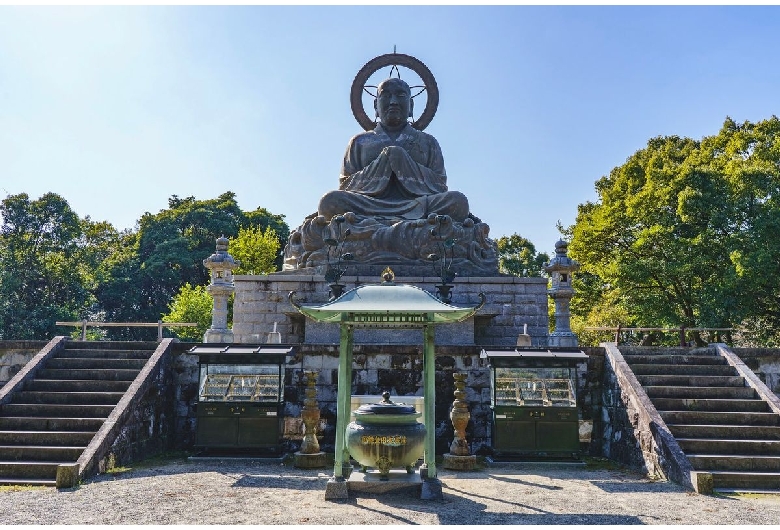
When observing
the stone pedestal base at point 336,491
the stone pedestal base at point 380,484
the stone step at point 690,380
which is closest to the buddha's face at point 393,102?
the stone step at point 690,380

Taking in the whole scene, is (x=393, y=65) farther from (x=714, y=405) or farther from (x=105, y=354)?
(x=714, y=405)

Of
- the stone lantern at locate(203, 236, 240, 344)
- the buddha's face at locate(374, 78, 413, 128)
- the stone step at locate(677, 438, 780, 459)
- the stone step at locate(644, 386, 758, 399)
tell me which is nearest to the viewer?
the stone step at locate(677, 438, 780, 459)

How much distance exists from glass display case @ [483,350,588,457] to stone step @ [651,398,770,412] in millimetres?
1447

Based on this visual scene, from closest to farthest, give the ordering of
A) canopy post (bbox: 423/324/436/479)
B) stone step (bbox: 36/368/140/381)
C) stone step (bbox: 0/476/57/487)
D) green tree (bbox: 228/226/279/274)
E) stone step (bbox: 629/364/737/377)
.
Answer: canopy post (bbox: 423/324/436/479) → stone step (bbox: 0/476/57/487) → stone step (bbox: 36/368/140/381) → stone step (bbox: 629/364/737/377) → green tree (bbox: 228/226/279/274)

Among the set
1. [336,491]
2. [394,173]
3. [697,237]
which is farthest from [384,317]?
[697,237]

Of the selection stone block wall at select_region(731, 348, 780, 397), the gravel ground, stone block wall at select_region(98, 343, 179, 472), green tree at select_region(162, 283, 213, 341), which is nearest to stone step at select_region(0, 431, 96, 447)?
stone block wall at select_region(98, 343, 179, 472)

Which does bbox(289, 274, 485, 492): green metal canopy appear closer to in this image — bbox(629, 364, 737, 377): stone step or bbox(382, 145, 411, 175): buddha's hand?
bbox(629, 364, 737, 377): stone step

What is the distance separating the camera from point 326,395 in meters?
10.7

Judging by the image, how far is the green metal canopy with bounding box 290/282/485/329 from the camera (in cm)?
705

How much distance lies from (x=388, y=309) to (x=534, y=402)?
3618mm

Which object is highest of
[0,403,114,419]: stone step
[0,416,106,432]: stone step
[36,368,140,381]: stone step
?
[36,368,140,381]: stone step

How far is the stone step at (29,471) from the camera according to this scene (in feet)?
27.2

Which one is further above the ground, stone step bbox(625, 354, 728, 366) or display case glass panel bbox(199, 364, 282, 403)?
stone step bbox(625, 354, 728, 366)

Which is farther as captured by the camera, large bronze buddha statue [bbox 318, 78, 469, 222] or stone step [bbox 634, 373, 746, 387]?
large bronze buddha statue [bbox 318, 78, 469, 222]
